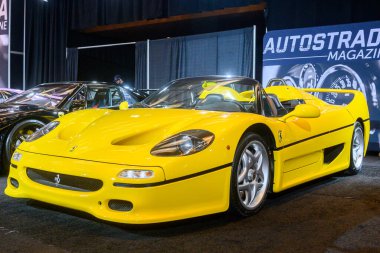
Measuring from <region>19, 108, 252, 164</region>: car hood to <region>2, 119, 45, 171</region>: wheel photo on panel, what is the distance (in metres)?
1.61

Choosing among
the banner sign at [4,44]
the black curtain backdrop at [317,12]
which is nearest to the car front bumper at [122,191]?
the black curtain backdrop at [317,12]

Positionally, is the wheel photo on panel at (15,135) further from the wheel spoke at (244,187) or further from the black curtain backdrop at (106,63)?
Answer: the black curtain backdrop at (106,63)

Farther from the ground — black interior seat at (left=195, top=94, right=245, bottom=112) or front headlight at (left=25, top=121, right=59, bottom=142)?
black interior seat at (left=195, top=94, right=245, bottom=112)

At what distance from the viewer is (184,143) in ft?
9.12

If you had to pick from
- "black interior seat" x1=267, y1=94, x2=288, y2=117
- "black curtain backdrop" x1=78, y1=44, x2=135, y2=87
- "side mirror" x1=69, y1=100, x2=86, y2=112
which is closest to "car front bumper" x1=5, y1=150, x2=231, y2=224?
"black interior seat" x1=267, y1=94, x2=288, y2=117

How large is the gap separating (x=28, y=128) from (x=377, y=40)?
4973 millimetres

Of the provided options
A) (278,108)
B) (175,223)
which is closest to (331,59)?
(278,108)

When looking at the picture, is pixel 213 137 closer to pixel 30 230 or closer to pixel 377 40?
pixel 30 230

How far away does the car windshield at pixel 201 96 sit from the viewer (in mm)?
3547

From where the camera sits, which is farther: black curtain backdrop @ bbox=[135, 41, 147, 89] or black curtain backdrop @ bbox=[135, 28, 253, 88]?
black curtain backdrop @ bbox=[135, 41, 147, 89]

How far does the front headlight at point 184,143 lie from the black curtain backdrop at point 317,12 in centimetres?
629

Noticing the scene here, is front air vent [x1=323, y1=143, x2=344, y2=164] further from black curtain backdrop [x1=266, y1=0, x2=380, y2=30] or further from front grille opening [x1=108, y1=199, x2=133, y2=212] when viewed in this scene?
black curtain backdrop [x1=266, y1=0, x2=380, y2=30]

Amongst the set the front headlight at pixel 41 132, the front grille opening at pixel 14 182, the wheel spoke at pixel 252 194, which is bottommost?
the wheel spoke at pixel 252 194

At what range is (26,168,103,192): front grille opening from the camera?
2.65 metres
